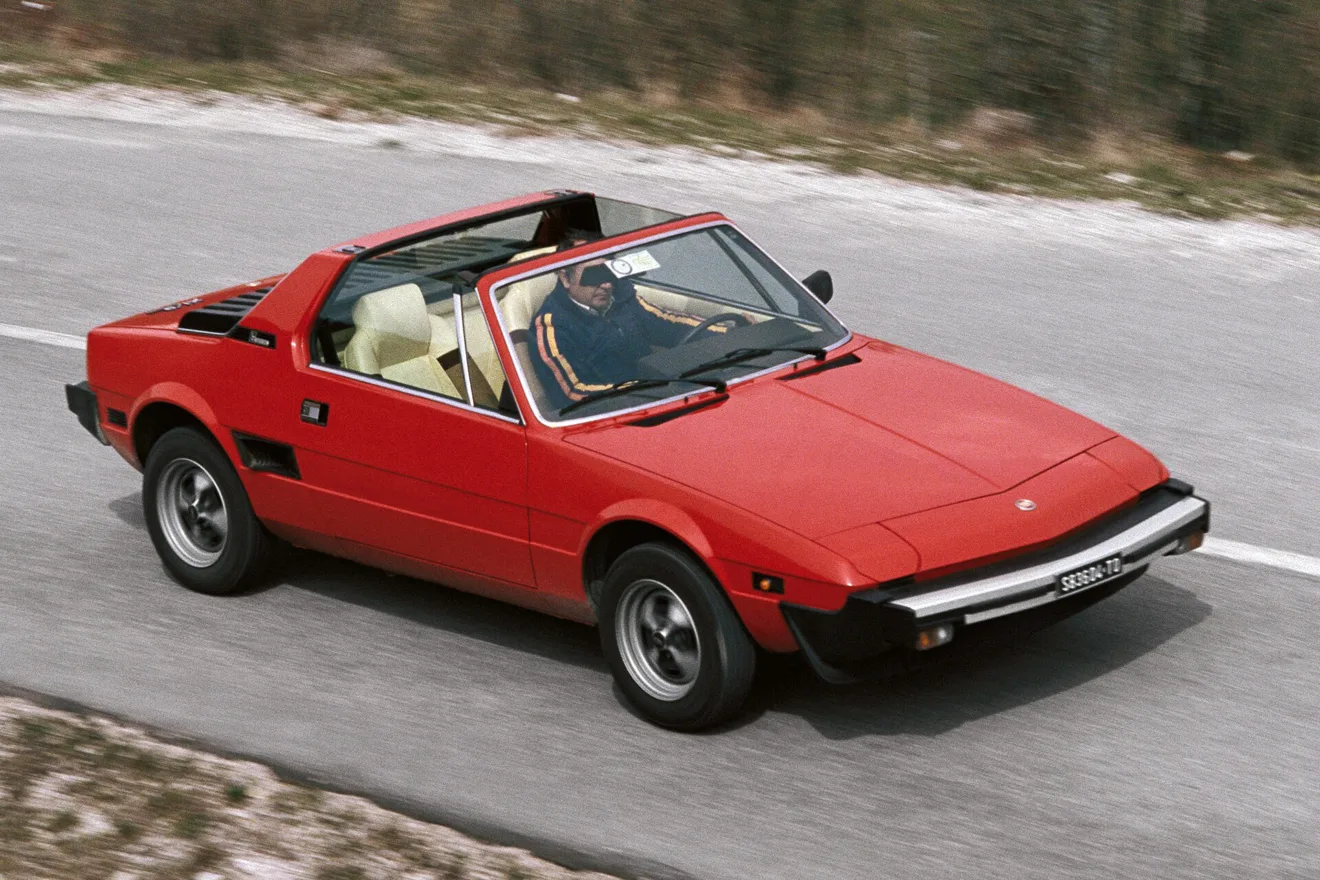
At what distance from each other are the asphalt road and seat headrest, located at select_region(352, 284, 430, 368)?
106 cm

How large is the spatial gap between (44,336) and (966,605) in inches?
271

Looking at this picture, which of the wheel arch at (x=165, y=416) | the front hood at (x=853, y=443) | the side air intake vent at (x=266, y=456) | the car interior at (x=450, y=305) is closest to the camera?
the front hood at (x=853, y=443)

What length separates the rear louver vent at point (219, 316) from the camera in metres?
7.39

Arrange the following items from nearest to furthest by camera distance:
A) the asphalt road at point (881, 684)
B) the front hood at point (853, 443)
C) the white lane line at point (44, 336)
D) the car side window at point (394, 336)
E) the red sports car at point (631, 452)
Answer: the asphalt road at point (881, 684) < the red sports car at point (631, 452) < the front hood at point (853, 443) < the car side window at point (394, 336) < the white lane line at point (44, 336)

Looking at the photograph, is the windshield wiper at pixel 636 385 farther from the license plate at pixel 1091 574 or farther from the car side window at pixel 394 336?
the license plate at pixel 1091 574

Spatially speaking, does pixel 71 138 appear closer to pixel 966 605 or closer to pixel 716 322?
pixel 716 322

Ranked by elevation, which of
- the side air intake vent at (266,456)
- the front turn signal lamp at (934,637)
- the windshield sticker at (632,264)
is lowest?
the side air intake vent at (266,456)

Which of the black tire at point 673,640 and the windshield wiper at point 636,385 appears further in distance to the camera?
the windshield wiper at point 636,385

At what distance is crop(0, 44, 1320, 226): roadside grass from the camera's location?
13086 mm

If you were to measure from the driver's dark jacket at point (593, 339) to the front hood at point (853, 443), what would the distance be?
0.30m

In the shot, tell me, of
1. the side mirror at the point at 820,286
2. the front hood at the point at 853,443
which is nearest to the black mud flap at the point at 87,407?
the front hood at the point at 853,443

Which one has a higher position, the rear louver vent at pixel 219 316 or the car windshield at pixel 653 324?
the car windshield at pixel 653 324

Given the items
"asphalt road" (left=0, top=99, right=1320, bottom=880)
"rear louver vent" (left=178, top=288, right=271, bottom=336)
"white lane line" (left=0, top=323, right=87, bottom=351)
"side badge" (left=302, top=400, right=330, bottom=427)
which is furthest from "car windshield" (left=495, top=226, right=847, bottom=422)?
"white lane line" (left=0, top=323, right=87, bottom=351)

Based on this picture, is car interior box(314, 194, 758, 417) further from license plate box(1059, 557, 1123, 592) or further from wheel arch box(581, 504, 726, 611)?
license plate box(1059, 557, 1123, 592)
